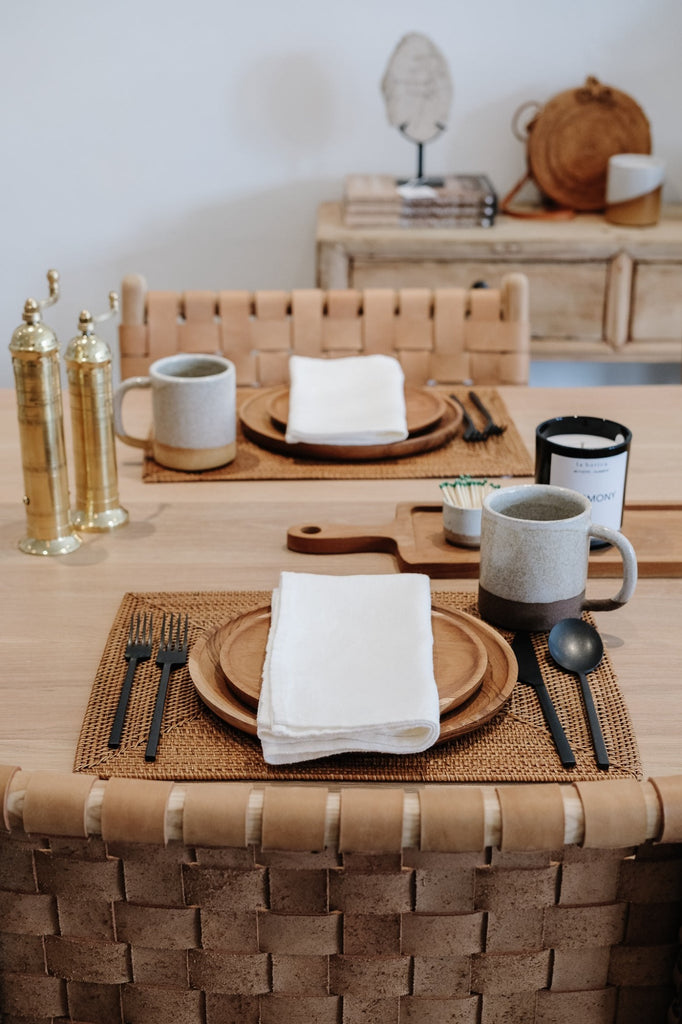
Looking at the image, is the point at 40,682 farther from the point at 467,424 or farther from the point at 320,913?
the point at 467,424

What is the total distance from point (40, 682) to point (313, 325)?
3.24ft

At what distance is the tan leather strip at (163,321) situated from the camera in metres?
1.83

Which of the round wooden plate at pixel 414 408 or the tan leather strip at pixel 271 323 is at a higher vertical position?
the tan leather strip at pixel 271 323

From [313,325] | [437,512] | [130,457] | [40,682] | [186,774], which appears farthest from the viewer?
[313,325]

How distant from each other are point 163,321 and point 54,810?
4.02ft

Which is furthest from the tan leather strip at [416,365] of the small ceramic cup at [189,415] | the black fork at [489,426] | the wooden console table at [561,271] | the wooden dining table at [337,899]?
the wooden dining table at [337,899]

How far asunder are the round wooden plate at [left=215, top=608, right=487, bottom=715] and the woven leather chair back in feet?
2.79

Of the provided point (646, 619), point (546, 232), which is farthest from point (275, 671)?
point (546, 232)

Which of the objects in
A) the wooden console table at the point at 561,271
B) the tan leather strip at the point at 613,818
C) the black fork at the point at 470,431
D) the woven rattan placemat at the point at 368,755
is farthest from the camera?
the wooden console table at the point at 561,271

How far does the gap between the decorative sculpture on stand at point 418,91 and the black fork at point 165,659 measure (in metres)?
2.02

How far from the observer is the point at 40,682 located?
3.26 ft

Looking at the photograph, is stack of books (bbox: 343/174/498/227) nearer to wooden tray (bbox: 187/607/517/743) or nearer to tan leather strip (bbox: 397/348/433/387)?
tan leather strip (bbox: 397/348/433/387)

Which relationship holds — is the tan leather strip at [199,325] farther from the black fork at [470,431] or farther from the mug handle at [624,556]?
the mug handle at [624,556]

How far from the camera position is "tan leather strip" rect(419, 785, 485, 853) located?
711 mm
